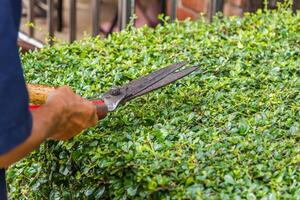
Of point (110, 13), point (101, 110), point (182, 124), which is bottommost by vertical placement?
point (110, 13)

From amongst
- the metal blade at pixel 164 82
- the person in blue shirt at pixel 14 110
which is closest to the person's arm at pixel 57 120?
the person in blue shirt at pixel 14 110

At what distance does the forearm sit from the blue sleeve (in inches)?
1.2

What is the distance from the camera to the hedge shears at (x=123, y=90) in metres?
2.25

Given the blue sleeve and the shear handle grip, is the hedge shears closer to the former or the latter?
the shear handle grip

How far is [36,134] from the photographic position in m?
1.81

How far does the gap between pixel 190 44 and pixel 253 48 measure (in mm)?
292

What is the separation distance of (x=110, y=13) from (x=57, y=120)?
3.98 metres

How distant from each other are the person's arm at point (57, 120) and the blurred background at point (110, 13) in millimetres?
1406

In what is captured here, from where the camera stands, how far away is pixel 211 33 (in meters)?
3.50

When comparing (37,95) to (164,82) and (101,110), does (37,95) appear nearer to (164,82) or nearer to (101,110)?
(101,110)

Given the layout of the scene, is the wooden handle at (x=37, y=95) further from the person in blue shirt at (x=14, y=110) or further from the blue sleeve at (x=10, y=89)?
the blue sleeve at (x=10, y=89)

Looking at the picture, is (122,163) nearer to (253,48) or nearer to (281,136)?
(281,136)

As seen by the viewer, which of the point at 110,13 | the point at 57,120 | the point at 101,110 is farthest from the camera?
the point at 110,13

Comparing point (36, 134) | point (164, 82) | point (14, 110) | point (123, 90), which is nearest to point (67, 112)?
point (36, 134)
